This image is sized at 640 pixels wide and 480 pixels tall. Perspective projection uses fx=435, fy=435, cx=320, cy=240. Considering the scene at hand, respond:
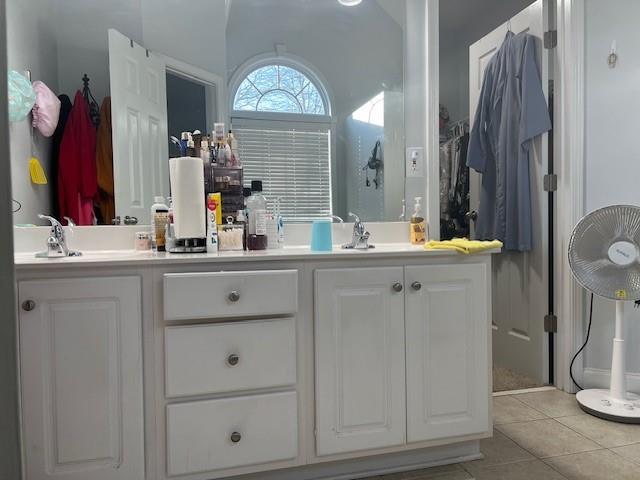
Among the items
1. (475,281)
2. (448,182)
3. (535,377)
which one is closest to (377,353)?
(475,281)

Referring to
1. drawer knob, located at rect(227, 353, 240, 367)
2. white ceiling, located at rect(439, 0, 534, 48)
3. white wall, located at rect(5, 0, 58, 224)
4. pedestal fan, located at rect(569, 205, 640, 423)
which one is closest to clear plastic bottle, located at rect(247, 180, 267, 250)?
drawer knob, located at rect(227, 353, 240, 367)

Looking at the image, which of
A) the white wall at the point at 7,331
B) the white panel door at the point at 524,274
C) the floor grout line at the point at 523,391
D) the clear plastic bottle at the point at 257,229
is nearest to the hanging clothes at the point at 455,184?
the white panel door at the point at 524,274

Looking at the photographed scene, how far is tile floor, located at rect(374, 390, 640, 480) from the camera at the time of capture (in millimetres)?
1590

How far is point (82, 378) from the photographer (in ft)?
4.24

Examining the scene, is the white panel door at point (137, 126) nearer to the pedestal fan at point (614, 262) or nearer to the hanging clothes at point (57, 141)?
the hanging clothes at point (57, 141)

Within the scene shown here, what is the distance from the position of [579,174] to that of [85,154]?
2.31 m

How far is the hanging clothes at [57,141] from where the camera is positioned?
168cm

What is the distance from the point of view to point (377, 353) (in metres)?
1.51

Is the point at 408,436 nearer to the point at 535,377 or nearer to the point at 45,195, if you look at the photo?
the point at 535,377

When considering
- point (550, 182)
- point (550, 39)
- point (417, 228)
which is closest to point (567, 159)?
point (550, 182)

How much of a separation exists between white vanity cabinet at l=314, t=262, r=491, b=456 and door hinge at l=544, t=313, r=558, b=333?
102cm

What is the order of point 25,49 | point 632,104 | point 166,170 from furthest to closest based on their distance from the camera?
point 632,104
point 166,170
point 25,49

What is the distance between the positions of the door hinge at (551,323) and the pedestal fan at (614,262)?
372mm

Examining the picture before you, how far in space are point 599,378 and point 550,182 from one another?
1.06 metres
